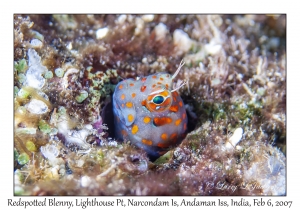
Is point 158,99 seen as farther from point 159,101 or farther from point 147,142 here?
point 147,142

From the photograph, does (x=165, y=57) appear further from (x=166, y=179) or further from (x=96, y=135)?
(x=166, y=179)

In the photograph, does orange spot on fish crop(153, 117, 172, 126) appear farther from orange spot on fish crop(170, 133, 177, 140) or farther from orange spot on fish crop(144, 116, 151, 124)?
orange spot on fish crop(170, 133, 177, 140)

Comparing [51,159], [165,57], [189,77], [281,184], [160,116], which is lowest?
[281,184]

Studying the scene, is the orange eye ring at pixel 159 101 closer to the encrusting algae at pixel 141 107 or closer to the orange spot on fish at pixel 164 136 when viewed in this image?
the encrusting algae at pixel 141 107

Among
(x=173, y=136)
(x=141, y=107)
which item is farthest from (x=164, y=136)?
(x=141, y=107)

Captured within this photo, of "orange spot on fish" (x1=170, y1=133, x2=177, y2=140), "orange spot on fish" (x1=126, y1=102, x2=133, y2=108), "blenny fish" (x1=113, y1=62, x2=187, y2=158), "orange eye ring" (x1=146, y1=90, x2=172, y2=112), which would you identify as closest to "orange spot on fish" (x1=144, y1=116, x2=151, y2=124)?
"blenny fish" (x1=113, y1=62, x2=187, y2=158)

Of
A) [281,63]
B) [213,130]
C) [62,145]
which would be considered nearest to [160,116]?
[213,130]
